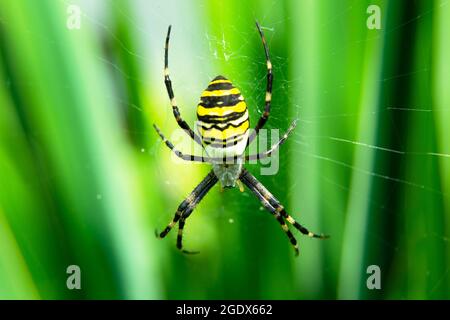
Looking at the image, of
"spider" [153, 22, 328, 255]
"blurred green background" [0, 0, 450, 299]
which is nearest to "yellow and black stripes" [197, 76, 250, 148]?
"spider" [153, 22, 328, 255]

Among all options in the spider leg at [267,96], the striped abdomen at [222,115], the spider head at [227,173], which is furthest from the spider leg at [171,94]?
the spider head at [227,173]

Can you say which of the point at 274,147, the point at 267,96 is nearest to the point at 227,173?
the point at 274,147

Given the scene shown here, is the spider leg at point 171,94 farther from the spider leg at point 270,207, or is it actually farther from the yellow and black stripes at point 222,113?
the spider leg at point 270,207

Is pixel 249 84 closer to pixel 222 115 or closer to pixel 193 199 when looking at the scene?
pixel 222 115

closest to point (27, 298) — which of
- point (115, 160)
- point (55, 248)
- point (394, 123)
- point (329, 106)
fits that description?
point (55, 248)

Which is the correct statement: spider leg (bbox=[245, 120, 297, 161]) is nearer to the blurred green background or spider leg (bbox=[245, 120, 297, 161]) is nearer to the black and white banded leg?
the blurred green background

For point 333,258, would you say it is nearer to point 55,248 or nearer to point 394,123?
point 394,123
